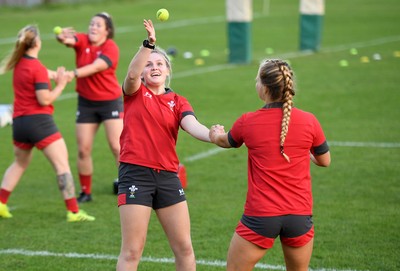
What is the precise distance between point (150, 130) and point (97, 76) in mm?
4319

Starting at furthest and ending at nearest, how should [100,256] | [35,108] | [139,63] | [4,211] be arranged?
1. [4,211]
2. [35,108]
3. [100,256]
4. [139,63]

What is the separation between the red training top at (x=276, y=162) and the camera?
234 inches

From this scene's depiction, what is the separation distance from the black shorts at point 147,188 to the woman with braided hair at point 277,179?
0.84 m

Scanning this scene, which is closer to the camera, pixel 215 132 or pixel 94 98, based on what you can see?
pixel 215 132

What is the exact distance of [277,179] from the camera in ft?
19.5

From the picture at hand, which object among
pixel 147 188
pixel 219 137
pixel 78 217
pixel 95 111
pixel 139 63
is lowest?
pixel 78 217

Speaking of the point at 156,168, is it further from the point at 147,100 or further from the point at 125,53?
the point at 125,53

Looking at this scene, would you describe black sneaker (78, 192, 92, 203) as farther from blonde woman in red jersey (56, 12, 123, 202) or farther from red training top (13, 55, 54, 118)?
red training top (13, 55, 54, 118)

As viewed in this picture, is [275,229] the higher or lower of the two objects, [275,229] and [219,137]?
the lower

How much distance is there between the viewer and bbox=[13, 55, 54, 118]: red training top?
31.5 feet

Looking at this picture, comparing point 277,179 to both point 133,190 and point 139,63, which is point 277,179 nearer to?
point 133,190

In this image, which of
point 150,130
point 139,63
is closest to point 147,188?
point 150,130

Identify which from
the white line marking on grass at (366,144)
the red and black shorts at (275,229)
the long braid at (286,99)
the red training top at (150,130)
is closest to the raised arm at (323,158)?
the long braid at (286,99)

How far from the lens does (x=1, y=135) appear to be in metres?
15.1
